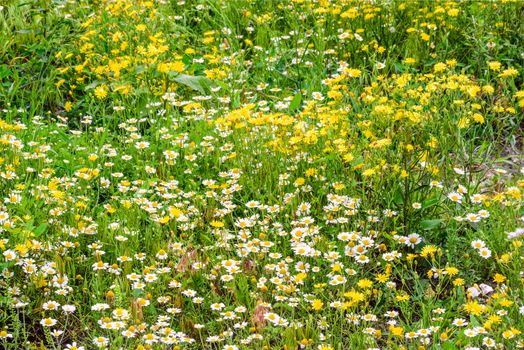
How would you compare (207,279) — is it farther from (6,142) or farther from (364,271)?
(6,142)

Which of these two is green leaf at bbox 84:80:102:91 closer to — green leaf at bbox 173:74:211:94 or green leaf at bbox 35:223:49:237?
green leaf at bbox 173:74:211:94

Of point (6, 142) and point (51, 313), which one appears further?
point (6, 142)

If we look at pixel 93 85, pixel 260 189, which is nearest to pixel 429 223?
pixel 260 189

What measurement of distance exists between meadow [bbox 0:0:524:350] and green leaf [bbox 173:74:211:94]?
0.02 meters

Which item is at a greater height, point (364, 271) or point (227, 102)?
point (227, 102)

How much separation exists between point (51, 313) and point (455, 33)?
3336 mm

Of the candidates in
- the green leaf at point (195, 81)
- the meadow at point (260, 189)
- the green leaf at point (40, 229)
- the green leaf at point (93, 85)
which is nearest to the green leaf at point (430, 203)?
the meadow at point (260, 189)

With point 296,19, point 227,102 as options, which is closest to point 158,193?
point 227,102

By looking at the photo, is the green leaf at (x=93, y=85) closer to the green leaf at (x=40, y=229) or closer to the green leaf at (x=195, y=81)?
the green leaf at (x=195, y=81)

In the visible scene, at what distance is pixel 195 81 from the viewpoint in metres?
5.04

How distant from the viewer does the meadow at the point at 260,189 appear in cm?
320

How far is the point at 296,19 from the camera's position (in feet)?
18.7

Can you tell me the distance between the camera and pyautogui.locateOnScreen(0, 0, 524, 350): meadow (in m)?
3.20

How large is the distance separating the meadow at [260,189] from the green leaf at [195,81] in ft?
0.05
